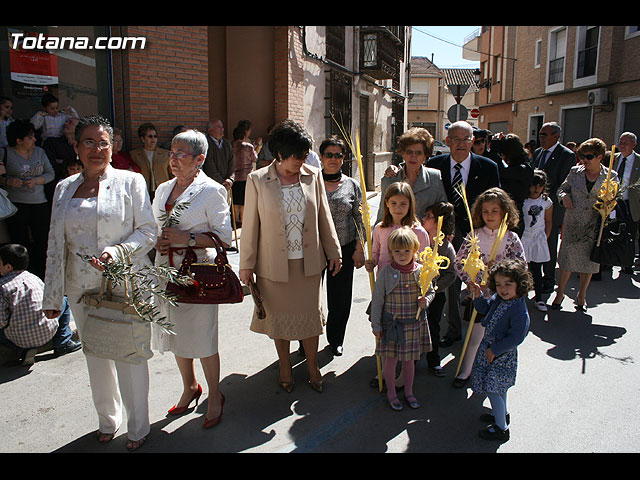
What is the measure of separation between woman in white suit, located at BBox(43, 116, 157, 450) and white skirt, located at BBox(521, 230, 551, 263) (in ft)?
13.7

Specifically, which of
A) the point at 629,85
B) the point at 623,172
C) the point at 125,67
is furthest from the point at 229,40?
the point at 629,85

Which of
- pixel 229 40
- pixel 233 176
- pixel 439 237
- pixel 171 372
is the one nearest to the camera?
pixel 439 237

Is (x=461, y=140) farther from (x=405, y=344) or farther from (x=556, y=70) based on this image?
(x=556, y=70)

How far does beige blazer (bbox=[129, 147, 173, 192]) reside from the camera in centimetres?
721

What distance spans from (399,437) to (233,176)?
580 centimetres

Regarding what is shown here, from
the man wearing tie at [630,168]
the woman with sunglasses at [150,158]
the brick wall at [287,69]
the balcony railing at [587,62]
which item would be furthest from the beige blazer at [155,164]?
the balcony railing at [587,62]

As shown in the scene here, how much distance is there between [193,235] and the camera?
10.8 feet

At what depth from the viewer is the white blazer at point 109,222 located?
303 cm

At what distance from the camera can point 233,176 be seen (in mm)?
8344

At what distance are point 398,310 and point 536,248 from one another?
2.82m

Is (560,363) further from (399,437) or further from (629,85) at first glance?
(629,85)

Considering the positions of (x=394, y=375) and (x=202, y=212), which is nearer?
(x=202, y=212)

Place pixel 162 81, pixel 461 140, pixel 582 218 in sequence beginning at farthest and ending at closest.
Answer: pixel 162 81 < pixel 582 218 < pixel 461 140

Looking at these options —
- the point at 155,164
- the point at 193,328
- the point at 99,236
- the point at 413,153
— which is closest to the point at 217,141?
the point at 155,164
